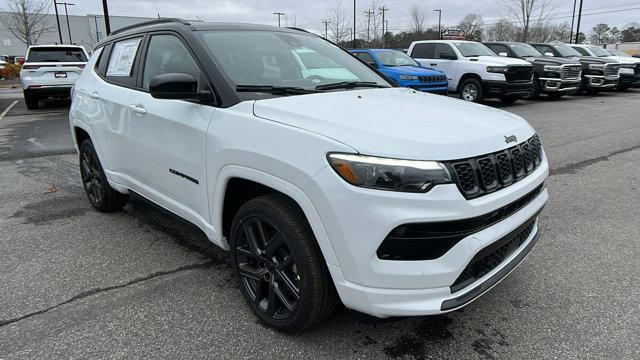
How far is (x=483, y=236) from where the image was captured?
226cm

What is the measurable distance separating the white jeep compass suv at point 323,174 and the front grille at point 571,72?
13.8 m

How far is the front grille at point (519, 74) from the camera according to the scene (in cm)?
1344

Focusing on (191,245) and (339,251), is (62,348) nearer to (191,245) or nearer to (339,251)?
(191,245)

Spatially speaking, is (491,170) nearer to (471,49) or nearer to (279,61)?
(279,61)

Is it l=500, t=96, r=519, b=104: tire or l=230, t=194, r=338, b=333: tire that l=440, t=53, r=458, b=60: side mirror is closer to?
l=500, t=96, r=519, b=104: tire

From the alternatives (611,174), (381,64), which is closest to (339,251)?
(611,174)

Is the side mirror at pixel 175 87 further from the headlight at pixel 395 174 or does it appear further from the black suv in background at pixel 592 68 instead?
the black suv in background at pixel 592 68

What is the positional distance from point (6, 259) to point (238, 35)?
2.58 m

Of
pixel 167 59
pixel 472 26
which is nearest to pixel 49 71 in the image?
pixel 167 59

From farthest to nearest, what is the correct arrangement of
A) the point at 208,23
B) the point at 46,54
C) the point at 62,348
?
the point at 46,54 → the point at 208,23 → the point at 62,348

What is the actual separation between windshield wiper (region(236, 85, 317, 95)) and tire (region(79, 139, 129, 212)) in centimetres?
229

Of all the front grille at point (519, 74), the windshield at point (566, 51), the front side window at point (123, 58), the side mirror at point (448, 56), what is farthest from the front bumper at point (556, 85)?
the front side window at point (123, 58)

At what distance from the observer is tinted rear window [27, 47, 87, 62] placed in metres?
13.8

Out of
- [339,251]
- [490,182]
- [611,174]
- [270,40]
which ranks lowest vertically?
[611,174]
